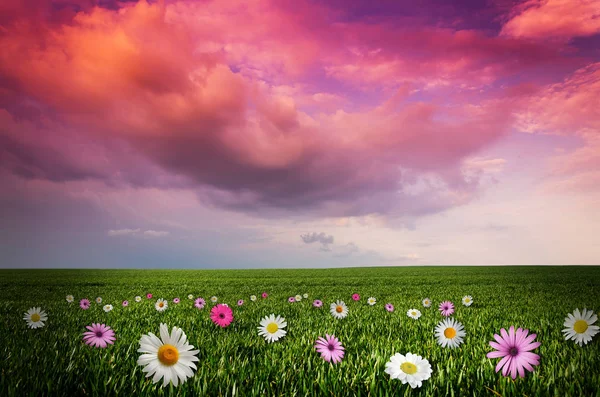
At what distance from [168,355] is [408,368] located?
1.61 m

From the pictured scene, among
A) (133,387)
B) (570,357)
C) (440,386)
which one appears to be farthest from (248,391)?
(570,357)

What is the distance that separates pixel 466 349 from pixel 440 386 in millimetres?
1623

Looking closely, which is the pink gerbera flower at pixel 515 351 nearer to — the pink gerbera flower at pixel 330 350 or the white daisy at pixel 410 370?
the white daisy at pixel 410 370

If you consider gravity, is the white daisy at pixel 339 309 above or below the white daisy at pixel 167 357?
below

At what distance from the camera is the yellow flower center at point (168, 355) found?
2.13m

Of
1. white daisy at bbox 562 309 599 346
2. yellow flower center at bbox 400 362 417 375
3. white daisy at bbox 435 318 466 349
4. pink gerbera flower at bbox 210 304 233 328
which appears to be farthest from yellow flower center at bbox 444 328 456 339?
pink gerbera flower at bbox 210 304 233 328

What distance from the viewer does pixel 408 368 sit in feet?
8.42

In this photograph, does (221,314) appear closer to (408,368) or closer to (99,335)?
(99,335)

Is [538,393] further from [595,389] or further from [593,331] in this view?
[593,331]

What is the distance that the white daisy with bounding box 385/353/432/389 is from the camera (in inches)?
97.5

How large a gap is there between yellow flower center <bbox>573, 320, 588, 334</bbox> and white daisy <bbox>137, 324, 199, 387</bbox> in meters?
3.73

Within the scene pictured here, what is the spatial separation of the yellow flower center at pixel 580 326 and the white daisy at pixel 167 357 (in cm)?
373

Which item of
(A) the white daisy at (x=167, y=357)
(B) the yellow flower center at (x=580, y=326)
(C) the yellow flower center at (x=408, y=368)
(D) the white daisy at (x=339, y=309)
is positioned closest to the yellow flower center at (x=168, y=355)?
(A) the white daisy at (x=167, y=357)

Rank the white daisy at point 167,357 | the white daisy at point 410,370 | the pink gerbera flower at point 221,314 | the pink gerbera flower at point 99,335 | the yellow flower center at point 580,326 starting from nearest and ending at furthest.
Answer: the white daisy at point 167,357 < the white daisy at point 410,370 < the pink gerbera flower at point 99,335 < the yellow flower center at point 580,326 < the pink gerbera flower at point 221,314
